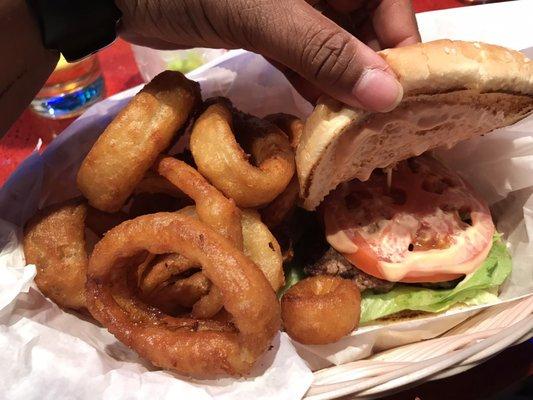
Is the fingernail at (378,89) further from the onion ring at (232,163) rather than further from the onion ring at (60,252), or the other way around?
the onion ring at (60,252)

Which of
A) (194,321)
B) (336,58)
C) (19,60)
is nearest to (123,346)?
(194,321)

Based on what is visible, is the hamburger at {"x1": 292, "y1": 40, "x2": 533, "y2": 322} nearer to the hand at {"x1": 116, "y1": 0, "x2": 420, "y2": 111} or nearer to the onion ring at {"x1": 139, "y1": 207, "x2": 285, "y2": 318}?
the hand at {"x1": 116, "y1": 0, "x2": 420, "y2": 111}

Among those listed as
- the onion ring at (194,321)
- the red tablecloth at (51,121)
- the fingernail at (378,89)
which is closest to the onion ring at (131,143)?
the onion ring at (194,321)

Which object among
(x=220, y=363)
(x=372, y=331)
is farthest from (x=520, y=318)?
(x=220, y=363)

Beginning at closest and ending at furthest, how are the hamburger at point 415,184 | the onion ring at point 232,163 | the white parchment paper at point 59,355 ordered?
the white parchment paper at point 59,355 → the hamburger at point 415,184 → the onion ring at point 232,163

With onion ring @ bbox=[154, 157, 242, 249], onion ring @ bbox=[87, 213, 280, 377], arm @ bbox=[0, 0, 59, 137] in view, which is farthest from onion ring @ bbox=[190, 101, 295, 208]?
arm @ bbox=[0, 0, 59, 137]

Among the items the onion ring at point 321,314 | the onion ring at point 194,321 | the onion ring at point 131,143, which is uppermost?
the onion ring at point 131,143

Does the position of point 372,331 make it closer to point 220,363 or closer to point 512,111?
point 220,363
